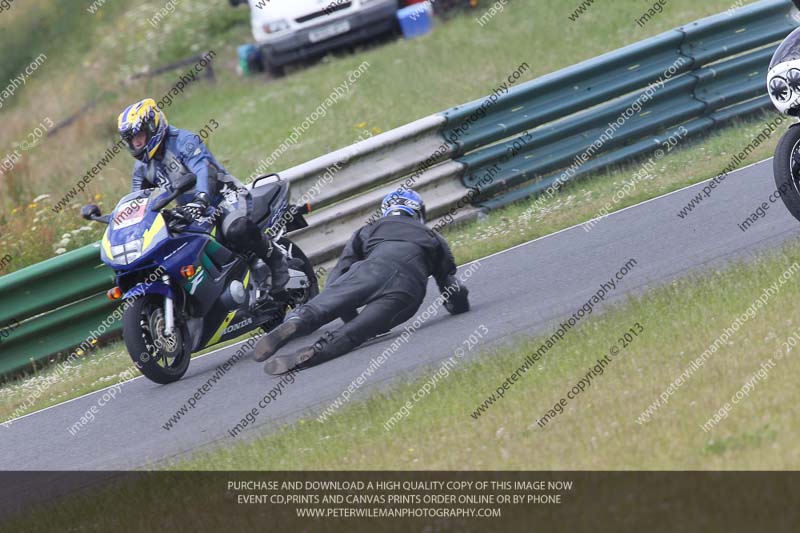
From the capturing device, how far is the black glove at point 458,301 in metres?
9.20

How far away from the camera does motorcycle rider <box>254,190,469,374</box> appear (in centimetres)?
834

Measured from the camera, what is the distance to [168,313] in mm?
8852

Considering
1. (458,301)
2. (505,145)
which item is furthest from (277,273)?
(505,145)

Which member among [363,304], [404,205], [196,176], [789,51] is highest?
[789,51]

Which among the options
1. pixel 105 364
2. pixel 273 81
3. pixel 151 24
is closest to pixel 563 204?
pixel 105 364

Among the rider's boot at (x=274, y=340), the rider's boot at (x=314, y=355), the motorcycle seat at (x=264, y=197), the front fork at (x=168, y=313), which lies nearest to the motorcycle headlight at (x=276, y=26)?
the motorcycle seat at (x=264, y=197)

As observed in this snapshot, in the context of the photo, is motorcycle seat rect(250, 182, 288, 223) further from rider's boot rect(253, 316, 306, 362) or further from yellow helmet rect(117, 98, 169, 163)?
rider's boot rect(253, 316, 306, 362)

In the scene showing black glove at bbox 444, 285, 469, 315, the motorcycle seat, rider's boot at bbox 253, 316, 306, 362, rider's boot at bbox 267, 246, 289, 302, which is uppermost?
the motorcycle seat

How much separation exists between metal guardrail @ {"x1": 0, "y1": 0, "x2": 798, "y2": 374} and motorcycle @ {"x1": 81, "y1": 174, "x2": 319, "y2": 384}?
197 centimetres

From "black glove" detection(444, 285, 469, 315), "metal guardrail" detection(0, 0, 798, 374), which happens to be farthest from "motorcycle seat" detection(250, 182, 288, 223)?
"black glove" detection(444, 285, 469, 315)

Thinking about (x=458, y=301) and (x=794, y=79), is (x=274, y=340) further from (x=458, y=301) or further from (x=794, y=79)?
(x=794, y=79)

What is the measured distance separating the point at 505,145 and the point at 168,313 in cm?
501
